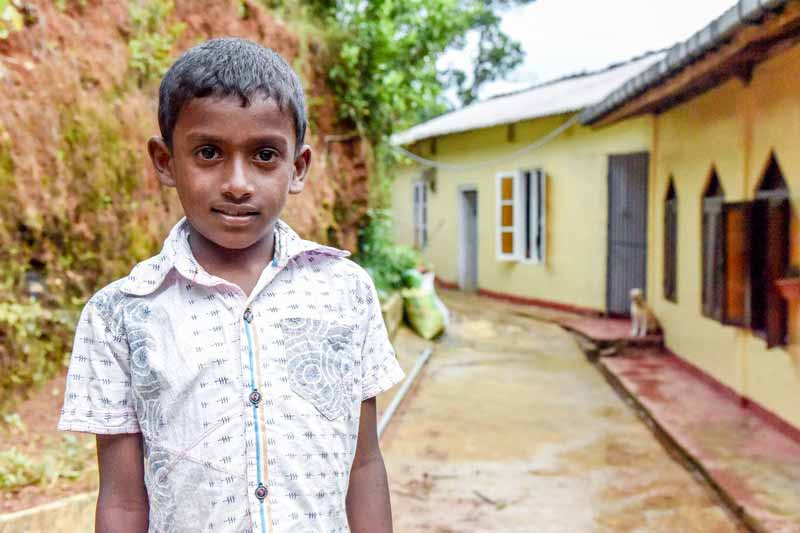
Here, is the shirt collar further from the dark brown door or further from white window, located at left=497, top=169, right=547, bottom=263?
white window, located at left=497, top=169, right=547, bottom=263

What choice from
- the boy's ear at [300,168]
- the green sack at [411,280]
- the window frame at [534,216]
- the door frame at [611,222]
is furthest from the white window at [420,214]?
the boy's ear at [300,168]

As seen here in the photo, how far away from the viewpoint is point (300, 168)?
1586 mm

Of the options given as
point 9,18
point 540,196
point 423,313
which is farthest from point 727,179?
point 540,196

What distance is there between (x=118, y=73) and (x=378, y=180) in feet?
14.5

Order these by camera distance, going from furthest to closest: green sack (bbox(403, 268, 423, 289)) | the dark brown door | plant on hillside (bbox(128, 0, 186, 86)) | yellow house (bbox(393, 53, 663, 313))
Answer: yellow house (bbox(393, 53, 663, 313)) → the dark brown door → green sack (bbox(403, 268, 423, 289)) → plant on hillside (bbox(128, 0, 186, 86))

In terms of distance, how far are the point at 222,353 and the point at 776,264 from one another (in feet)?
18.2

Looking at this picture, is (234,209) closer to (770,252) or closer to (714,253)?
(770,252)

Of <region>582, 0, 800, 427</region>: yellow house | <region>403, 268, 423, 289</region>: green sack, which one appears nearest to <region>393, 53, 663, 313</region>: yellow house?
<region>582, 0, 800, 427</region>: yellow house

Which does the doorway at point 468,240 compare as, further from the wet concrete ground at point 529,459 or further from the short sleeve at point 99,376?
the short sleeve at point 99,376

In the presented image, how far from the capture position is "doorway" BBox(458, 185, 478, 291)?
655 inches

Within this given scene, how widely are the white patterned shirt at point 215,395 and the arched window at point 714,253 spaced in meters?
5.93

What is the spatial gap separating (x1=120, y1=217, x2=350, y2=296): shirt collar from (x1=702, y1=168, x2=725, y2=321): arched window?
5898 millimetres

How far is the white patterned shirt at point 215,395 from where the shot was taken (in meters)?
1.35

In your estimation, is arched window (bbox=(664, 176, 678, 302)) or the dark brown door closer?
arched window (bbox=(664, 176, 678, 302))
